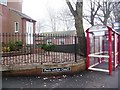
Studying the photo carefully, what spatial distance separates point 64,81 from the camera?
295 inches

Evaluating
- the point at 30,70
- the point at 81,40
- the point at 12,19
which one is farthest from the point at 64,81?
the point at 12,19

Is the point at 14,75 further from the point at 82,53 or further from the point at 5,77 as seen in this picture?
the point at 82,53

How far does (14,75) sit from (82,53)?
4.67m

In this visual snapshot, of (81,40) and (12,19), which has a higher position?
(12,19)

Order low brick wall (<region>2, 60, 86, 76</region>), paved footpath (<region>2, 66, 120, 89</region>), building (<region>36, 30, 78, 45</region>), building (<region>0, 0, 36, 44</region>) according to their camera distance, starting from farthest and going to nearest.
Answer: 1. building (<region>0, 0, 36, 44</region>)
2. building (<region>36, 30, 78, 45</region>)
3. low brick wall (<region>2, 60, 86, 76</region>)
4. paved footpath (<region>2, 66, 120, 89</region>)

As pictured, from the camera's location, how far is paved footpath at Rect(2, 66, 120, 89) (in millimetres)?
6901

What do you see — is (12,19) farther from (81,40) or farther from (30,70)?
(30,70)

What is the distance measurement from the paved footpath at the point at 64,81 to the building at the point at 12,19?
11536mm

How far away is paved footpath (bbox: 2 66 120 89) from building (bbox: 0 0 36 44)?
11.5 metres

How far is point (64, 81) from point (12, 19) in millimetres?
14874

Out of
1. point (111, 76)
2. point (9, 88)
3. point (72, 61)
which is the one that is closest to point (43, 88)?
point (9, 88)

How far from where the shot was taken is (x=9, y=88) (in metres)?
6.52

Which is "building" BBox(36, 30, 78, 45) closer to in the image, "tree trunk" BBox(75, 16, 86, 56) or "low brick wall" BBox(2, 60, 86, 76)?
"tree trunk" BBox(75, 16, 86, 56)

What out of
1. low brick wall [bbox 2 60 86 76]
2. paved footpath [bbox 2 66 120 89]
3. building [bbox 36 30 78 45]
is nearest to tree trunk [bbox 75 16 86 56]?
building [bbox 36 30 78 45]
